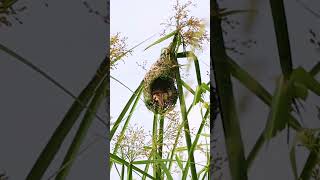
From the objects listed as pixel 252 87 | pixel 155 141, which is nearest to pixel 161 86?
pixel 155 141

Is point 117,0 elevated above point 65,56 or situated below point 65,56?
above

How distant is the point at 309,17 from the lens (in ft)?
2.19

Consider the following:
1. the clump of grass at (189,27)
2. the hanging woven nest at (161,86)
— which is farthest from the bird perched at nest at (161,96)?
the clump of grass at (189,27)

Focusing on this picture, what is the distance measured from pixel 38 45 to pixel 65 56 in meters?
0.04

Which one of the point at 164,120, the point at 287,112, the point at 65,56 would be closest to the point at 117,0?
→ the point at 164,120

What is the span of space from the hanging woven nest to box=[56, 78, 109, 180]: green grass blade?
1.44ft

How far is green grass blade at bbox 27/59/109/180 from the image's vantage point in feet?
2.02

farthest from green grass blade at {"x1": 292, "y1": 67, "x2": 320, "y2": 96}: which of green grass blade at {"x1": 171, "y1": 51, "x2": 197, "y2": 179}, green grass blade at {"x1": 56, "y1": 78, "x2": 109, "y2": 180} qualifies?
green grass blade at {"x1": 171, "y1": 51, "x2": 197, "y2": 179}

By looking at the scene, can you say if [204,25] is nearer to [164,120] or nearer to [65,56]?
[164,120]

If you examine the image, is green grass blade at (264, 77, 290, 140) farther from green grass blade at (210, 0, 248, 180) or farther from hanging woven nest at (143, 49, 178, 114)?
hanging woven nest at (143, 49, 178, 114)

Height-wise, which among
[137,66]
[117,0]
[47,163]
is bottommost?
[47,163]

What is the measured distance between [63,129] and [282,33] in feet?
0.95

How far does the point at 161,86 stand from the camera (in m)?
1.13

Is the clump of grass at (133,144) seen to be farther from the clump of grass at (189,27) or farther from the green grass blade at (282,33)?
the green grass blade at (282,33)
